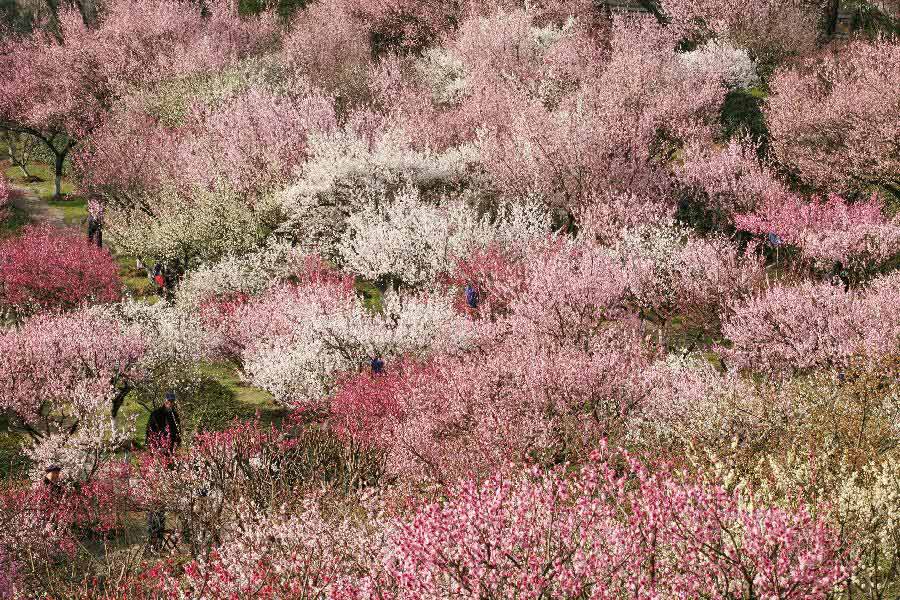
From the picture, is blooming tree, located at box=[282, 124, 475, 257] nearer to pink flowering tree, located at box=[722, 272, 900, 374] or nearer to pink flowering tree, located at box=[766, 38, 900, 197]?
pink flowering tree, located at box=[722, 272, 900, 374]

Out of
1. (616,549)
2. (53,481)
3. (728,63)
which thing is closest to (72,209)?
(53,481)

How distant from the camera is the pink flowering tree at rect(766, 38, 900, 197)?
36.4 metres

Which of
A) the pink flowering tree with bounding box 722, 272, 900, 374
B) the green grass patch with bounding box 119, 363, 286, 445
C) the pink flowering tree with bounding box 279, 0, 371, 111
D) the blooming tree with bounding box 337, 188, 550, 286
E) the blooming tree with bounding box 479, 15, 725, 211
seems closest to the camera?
the pink flowering tree with bounding box 722, 272, 900, 374

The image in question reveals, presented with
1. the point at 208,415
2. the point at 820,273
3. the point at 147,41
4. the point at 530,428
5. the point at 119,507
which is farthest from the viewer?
Answer: the point at 147,41

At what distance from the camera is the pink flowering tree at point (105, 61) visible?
52.1 m

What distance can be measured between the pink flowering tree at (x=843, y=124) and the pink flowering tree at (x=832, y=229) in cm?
144

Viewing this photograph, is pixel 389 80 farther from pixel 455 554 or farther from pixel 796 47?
pixel 455 554

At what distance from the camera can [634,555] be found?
966 cm

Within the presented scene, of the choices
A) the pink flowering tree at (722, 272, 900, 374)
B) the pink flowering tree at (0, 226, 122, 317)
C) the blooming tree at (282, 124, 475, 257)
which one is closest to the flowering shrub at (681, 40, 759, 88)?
the blooming tree at (282, 124, 475, 257)

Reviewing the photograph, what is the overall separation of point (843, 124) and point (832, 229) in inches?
326

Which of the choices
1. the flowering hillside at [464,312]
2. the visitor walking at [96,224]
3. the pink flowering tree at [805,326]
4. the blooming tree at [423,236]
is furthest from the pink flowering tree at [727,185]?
the visitor walking at [96,224]

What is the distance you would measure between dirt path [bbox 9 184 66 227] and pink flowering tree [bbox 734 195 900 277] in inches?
1500

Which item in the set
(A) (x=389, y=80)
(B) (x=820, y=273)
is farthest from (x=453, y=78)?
(B) (x=820, y=273)

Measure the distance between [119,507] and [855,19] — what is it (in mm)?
59045
